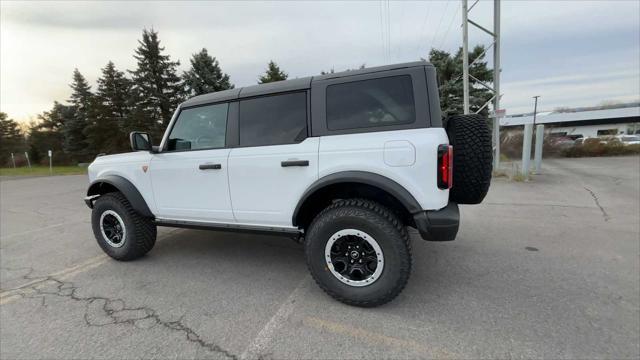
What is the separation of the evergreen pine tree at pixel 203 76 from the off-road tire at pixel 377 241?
22379 mm

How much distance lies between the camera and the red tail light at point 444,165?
2143 mm

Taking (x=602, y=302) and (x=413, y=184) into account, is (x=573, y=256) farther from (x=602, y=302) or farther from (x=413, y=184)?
(x=413, y=184)

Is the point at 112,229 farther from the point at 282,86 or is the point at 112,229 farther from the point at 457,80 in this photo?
the point at 457,80

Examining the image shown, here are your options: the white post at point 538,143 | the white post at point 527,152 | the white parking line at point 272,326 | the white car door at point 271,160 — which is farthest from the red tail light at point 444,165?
the white post at point 538,143

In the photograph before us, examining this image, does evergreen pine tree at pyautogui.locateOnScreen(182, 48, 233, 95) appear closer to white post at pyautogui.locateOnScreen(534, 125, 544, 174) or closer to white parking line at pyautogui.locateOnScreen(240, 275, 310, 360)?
white post at pyautogui.locateOnScreen(534, 125, 544, 174)

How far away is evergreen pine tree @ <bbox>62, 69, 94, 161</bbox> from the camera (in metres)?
30.5

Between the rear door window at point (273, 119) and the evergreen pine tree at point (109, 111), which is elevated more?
the evergreen pine tree at point (109, 111)

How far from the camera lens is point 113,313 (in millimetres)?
2508

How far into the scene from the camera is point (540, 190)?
734 cm

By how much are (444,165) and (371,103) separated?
2.64 ft

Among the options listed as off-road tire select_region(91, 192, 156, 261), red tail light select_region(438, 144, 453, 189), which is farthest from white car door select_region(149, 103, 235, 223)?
red tail light select_region(438, 144, 453, 189)

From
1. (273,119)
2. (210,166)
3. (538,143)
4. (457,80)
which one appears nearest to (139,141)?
(210,166)

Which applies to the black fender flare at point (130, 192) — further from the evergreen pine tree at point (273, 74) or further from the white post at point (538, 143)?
the evergreen pine tree at point (273, 74)

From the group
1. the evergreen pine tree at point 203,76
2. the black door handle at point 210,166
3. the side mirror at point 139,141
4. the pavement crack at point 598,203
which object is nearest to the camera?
the black door handle at point 210,166
